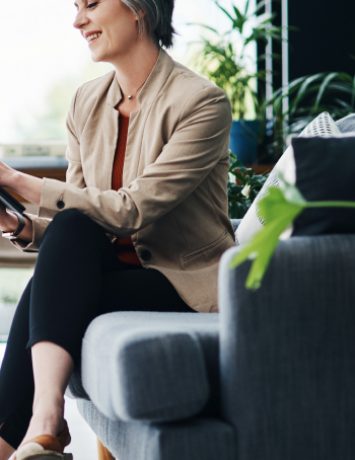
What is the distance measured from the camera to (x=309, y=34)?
488cm

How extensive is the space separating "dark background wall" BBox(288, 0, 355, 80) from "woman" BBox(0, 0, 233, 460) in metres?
2.62

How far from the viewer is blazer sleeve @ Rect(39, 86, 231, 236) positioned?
204 cm

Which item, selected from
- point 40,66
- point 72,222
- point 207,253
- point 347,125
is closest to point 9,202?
point 72,222

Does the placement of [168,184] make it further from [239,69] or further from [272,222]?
[239,69]

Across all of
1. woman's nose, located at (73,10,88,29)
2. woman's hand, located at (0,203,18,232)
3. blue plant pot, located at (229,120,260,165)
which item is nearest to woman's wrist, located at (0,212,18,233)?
woman's hand, located at (0,203,18,232)

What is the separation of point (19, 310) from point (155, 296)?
289 mm

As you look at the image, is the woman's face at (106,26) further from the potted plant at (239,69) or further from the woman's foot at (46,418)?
the potted plant at (239,69)

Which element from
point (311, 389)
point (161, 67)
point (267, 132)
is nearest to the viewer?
point (311, 389)

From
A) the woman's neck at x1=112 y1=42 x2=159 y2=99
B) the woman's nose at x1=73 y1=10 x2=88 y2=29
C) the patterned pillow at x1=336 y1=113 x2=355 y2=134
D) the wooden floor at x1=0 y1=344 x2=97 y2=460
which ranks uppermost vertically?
the woman's nose at x1=73 y1=10 x2=88 y2=29

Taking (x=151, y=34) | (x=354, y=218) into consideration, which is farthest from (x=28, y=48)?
(x=354, y=218)

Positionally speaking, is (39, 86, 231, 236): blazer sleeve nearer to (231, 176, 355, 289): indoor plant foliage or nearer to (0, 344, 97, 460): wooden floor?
(0, 344, 97, 460): wooden floor

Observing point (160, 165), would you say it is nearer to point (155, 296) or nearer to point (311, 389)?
point (155, 296)

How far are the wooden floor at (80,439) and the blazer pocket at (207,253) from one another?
0.68m

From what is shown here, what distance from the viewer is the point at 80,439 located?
2.76 metres
